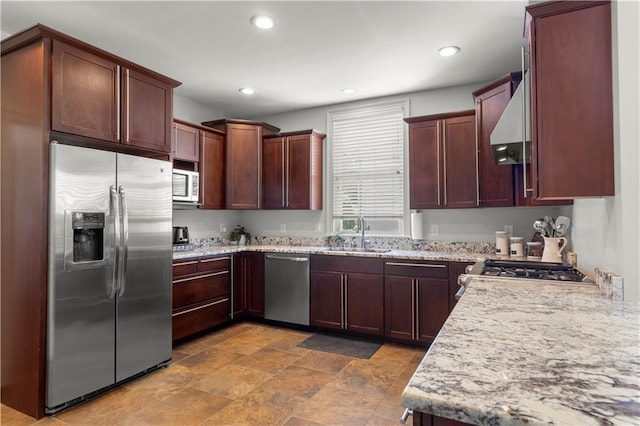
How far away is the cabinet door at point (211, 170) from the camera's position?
4.20 metres

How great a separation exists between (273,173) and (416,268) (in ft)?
7.26

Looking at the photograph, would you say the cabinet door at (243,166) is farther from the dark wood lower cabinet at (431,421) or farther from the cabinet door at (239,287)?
the dark wood lower cabinet at (431,421)

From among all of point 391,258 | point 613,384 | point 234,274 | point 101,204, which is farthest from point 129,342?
point 613,384

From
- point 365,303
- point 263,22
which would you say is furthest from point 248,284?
point 263,22

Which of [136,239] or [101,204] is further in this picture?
[136,239]

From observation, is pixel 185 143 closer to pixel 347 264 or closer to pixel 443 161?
pixel 347 264

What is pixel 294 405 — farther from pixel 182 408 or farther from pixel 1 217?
pixel 1 217

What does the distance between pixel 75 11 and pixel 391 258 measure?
128 inches

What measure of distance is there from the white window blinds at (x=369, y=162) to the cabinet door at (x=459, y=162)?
71 centimetres

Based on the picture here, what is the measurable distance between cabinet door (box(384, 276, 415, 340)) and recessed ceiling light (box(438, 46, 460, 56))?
209 centimetres

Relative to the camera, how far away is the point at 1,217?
2447 millimetres

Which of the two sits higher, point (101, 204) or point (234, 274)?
point (101, 204)

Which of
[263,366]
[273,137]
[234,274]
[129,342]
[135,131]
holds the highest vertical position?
[273,137]

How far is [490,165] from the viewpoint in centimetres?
335
